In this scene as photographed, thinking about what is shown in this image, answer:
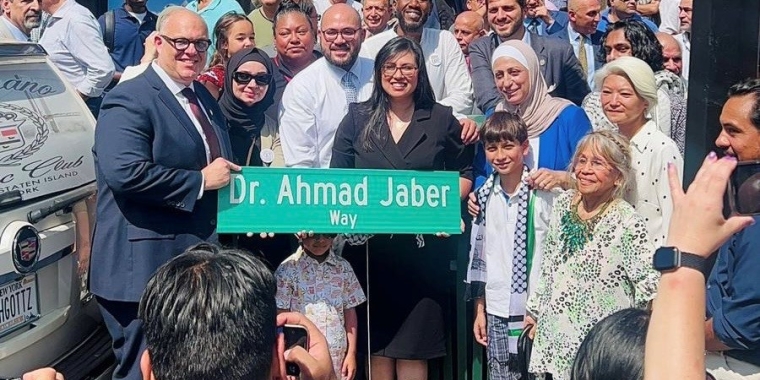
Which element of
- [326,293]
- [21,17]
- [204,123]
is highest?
[21,17]

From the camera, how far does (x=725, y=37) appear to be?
3.58 metres

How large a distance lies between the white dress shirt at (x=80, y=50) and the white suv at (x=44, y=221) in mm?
2865

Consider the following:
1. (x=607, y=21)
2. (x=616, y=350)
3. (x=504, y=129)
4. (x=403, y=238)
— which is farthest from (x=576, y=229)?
(x=607, y=21)

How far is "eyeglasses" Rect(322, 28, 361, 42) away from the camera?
5594mm

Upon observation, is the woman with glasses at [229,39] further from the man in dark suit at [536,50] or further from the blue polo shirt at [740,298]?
the blue polo shirt at [740,298]

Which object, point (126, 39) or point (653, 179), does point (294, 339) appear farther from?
point (126, 39)

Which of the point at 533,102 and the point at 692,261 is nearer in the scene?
the point at 692,261

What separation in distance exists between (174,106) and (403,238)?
56.0 inches

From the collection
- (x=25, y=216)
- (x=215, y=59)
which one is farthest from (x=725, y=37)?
(x=215, y=59)

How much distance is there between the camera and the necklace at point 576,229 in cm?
438

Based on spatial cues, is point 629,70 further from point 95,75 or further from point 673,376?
point 95,75

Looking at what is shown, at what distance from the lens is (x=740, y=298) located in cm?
347

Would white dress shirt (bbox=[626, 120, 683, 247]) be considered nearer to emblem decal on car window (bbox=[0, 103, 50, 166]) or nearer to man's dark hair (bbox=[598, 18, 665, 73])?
man's dark hair (bbox=[598, 18, 665, 73])

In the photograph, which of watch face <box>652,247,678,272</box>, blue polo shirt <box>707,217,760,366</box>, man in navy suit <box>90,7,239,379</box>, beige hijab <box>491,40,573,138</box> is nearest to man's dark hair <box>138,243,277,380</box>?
watch face <box>652,247,678,272</box>
